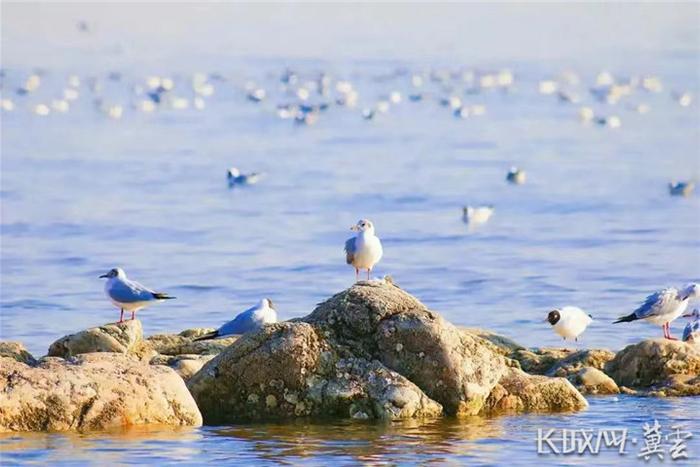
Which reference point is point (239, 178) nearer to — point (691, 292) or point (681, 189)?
point (681, 189)

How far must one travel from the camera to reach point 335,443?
11414mm

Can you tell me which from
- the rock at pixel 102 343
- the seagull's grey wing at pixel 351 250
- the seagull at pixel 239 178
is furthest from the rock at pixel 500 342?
the seagull at pixel 239 178

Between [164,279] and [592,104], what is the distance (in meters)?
30.2

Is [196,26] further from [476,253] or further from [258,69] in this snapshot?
[476,253]

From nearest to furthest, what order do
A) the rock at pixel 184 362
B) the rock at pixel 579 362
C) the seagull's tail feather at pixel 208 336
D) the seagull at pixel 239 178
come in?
1. the rock at pixel 184 362
2. the rock at pixel 579 362
3. the seagull's tail feather at pixel 208 336
4. the seagull at pixel 239 178

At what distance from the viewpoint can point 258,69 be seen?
190ft

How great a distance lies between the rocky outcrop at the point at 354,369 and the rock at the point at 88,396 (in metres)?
0.50

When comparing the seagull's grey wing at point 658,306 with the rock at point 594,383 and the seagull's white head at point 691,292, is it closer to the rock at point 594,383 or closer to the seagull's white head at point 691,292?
the seagull's white head at point 691,292

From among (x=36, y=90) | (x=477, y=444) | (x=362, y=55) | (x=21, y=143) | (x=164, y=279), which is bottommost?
(x=477, y=444)

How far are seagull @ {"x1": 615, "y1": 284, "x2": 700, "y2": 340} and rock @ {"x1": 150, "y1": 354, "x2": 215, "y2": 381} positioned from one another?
466 centimetres

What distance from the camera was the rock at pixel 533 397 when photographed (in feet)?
41.5

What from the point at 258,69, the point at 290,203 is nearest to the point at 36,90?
the point at 258,69

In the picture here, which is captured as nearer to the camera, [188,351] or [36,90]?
[188,351]

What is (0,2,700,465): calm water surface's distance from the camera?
11.8 m
